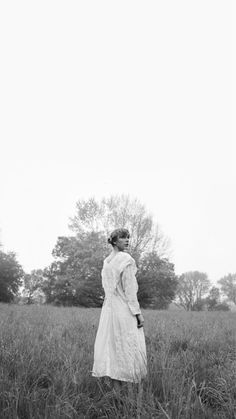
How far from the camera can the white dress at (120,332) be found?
152 inches

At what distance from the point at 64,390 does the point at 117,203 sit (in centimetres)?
3300

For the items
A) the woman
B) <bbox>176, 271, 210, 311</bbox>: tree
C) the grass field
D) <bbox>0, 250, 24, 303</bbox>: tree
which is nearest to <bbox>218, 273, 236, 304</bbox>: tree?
<bbox>176, 271, 210, 311</bbox>: tree

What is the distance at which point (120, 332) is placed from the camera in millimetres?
3971

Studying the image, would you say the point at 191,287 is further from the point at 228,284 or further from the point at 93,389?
the point at 93,389

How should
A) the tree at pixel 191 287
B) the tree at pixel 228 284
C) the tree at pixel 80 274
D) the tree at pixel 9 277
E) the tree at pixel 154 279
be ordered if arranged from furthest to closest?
the tree at pixel 228 284 < the tree at pixel 191 287 < the tree at pixel 9 277 < the tree at pixel 154 279 < the tree at pixel 80 274

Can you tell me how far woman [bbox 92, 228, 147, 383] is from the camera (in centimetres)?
386

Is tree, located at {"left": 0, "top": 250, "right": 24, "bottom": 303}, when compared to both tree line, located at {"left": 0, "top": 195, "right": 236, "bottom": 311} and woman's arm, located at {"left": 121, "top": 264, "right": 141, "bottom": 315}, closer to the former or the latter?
tree line, located at {"left": 0, "top": 195, "right": 236, "bottom": 311}

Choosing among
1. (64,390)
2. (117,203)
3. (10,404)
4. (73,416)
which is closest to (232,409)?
(73,416)

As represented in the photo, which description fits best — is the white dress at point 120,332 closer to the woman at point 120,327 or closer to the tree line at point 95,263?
the woman at point 120,327

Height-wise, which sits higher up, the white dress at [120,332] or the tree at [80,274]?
the tree at [80,274]

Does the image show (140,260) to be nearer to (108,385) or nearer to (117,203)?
(117,203)

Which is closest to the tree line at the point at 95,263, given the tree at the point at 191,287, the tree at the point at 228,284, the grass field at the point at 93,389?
the grass field at the point at 93,389

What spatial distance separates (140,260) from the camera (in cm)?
3444

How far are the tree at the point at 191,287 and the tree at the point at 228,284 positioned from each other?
3.85 meters
